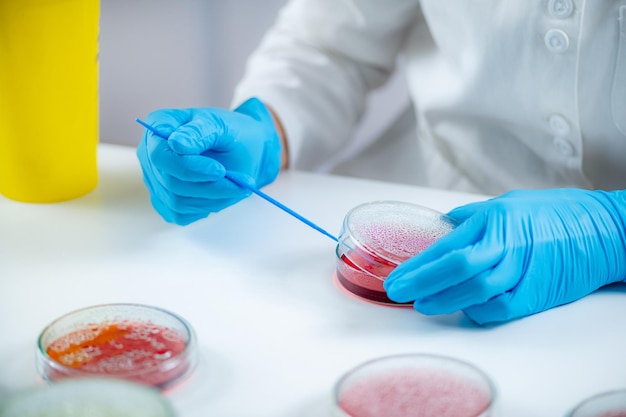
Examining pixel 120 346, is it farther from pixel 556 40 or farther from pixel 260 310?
pixel 556 40

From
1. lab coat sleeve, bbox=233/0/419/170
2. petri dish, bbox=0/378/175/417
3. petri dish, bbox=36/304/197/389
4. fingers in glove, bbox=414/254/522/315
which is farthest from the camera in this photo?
lab coat sleeve, bbox=233/0/419/170

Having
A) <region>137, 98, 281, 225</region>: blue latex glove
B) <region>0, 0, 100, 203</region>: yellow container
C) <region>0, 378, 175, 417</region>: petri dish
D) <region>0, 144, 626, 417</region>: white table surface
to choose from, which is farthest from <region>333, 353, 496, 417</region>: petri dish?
<region>0, 0, 100, 203</region>: yellow container

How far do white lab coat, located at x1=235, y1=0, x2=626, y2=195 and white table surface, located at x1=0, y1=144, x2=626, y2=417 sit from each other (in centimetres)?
25

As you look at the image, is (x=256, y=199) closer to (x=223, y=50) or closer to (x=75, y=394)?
(x=75, y=394)

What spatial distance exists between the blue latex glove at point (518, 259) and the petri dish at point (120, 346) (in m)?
0.28

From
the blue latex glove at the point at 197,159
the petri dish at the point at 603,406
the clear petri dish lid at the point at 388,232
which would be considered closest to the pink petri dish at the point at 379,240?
the clear petri dish lid at the point at 388,232

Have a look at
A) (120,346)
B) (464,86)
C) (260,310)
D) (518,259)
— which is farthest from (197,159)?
(464,86)

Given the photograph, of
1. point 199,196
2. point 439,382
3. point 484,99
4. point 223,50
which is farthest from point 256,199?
point 223,50

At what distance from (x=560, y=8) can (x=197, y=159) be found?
0.67 m

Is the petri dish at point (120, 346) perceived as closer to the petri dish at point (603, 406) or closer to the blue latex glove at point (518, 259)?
the blue latex glove at point (518, 259)

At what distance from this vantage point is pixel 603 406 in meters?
0.76

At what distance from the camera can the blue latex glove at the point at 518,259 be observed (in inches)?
37.3

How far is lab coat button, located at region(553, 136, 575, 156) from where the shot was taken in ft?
4.67

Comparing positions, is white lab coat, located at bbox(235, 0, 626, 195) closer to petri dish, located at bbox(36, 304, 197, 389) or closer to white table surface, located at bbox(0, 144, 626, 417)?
white table surface, located at bbox(0, 144, 626, 417)
